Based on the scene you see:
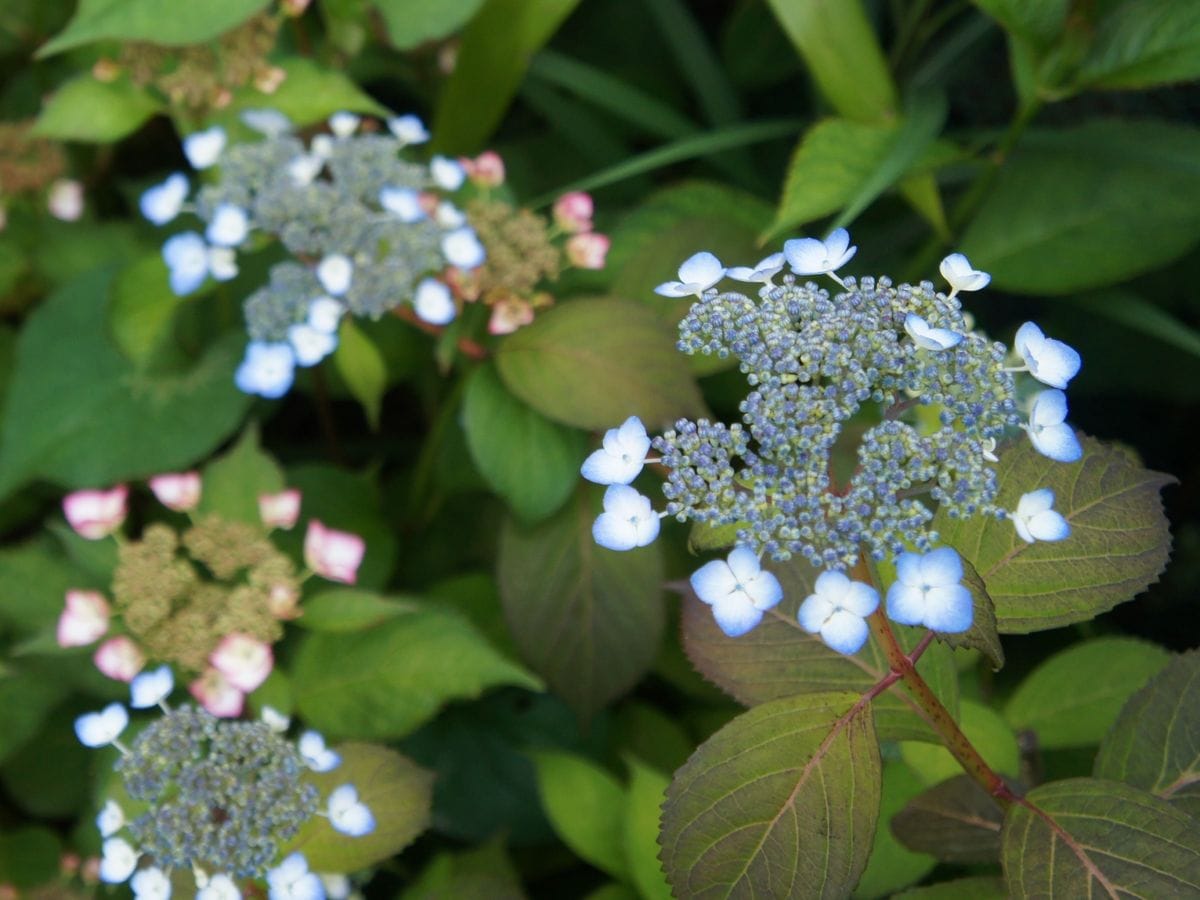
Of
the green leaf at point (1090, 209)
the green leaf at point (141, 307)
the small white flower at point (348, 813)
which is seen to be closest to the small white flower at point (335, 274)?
the green leaf at point (141, 307)

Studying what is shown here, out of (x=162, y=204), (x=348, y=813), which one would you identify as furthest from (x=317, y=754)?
(x=162, y=204)

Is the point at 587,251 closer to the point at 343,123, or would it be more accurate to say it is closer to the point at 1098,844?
the point at 343,123

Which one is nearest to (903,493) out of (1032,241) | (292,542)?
(1032,241)

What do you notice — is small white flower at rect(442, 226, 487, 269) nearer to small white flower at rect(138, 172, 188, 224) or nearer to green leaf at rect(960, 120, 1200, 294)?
small white flower at rect(138, 172, 188, 224)

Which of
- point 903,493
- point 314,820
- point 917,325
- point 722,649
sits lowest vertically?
point 314,820

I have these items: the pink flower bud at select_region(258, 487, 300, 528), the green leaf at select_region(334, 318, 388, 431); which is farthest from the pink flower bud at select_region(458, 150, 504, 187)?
the pink flower bud at select_region(258, 487, 300, 528)

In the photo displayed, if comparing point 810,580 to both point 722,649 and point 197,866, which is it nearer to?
point 722,649
